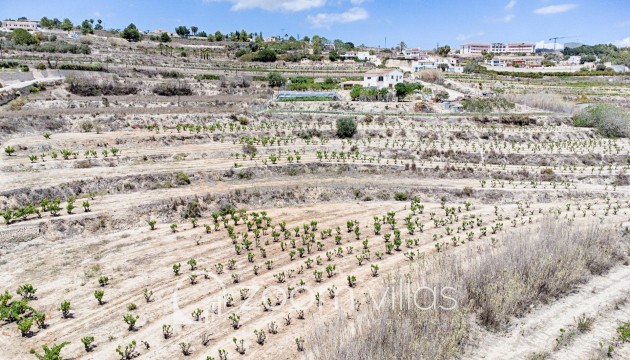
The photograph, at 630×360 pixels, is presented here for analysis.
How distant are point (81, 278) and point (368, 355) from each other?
1102 cm

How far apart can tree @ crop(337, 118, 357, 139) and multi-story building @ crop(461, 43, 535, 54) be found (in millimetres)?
175253

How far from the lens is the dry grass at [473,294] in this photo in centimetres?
989

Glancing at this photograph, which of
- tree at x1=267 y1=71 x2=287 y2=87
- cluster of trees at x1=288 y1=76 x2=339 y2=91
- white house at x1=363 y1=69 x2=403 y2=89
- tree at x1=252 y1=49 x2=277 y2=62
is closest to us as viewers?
cluster of trees at x1=288 y1=76 x2=339 y2=91

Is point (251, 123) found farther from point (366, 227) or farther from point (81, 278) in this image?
point (81, 278)

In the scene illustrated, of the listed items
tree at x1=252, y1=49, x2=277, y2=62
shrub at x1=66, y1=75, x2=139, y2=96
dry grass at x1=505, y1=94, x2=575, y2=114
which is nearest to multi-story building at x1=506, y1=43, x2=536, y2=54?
tree at x1=252, y1=49, x2=277, y2=62

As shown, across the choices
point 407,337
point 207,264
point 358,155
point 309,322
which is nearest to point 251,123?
point 358,155

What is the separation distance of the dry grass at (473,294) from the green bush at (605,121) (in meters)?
34.3

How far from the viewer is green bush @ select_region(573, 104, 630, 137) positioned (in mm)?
44078

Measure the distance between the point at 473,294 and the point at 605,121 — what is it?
42988mm

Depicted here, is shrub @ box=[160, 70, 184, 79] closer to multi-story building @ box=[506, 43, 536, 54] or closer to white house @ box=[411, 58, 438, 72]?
white house @ box=[411, 58, 438, 72]

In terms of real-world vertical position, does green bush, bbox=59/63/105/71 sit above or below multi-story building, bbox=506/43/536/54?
below

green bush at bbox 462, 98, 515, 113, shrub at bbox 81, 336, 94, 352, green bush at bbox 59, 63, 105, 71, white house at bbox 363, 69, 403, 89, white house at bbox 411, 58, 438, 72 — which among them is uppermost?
white house at bbox 411, 58, 438, 72

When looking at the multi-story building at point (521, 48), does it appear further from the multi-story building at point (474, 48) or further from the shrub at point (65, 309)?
the shrub at point (65, 309)

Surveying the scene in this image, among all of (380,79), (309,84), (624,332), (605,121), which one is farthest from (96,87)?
(605,121)
